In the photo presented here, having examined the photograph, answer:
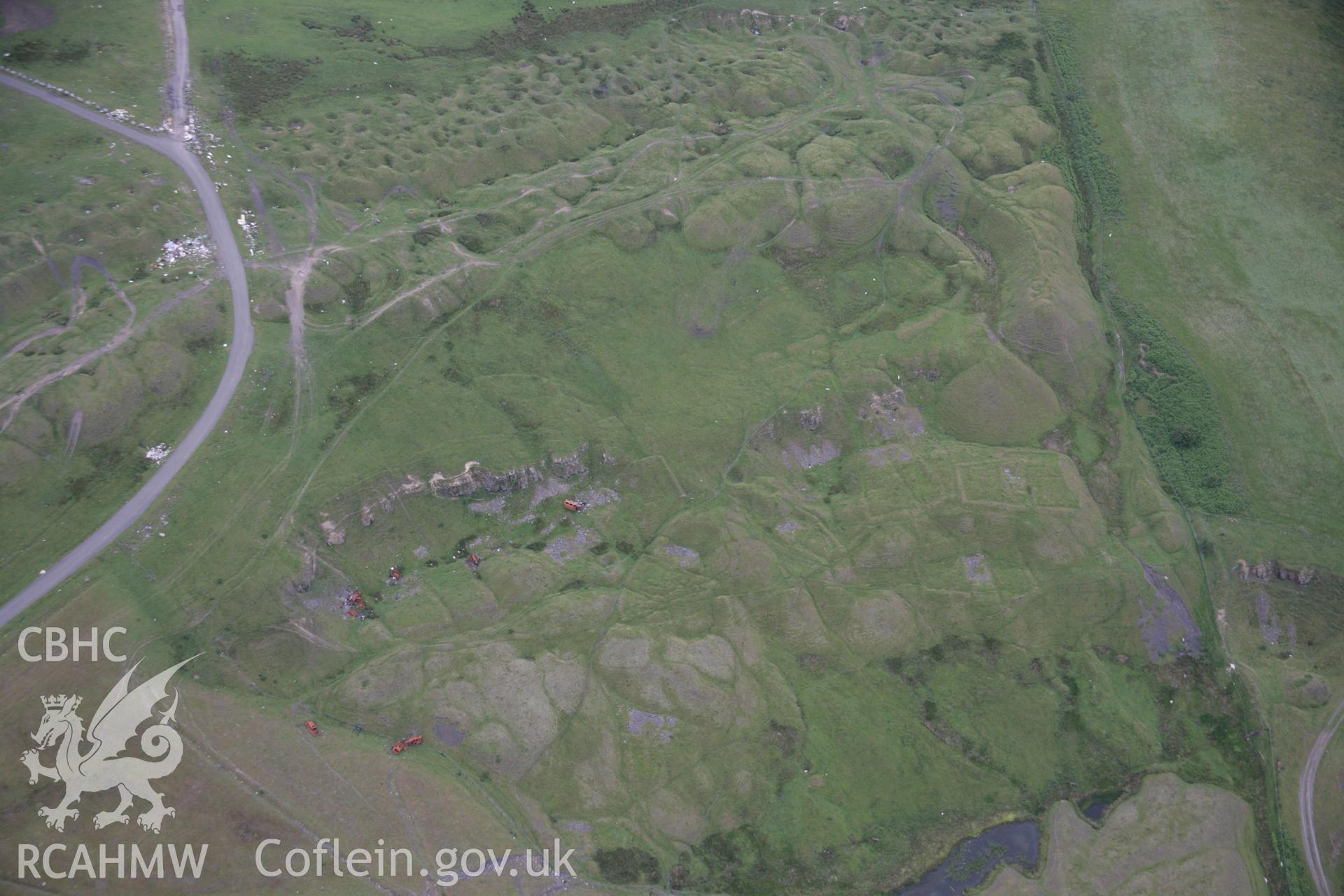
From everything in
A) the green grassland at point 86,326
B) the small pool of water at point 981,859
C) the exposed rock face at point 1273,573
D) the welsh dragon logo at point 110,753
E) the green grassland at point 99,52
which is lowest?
the small pool of water at point 981,859

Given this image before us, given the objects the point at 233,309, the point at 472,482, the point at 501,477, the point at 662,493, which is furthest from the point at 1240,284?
the point at 233,309

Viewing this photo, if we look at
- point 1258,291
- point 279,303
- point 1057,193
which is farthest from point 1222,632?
point 279,303

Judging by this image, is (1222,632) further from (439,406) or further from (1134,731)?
(439,406)

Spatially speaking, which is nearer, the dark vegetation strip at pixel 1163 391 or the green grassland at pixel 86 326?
the green grassland at pixel 86 326

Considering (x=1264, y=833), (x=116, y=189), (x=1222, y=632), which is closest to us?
(x=1264, y=833)

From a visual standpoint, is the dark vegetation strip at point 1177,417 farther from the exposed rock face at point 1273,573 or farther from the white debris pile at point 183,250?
the white debris pile at point 183,250

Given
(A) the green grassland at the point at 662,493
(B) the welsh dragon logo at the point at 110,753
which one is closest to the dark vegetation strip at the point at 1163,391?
(A) the green grassland at the point at 662,493
